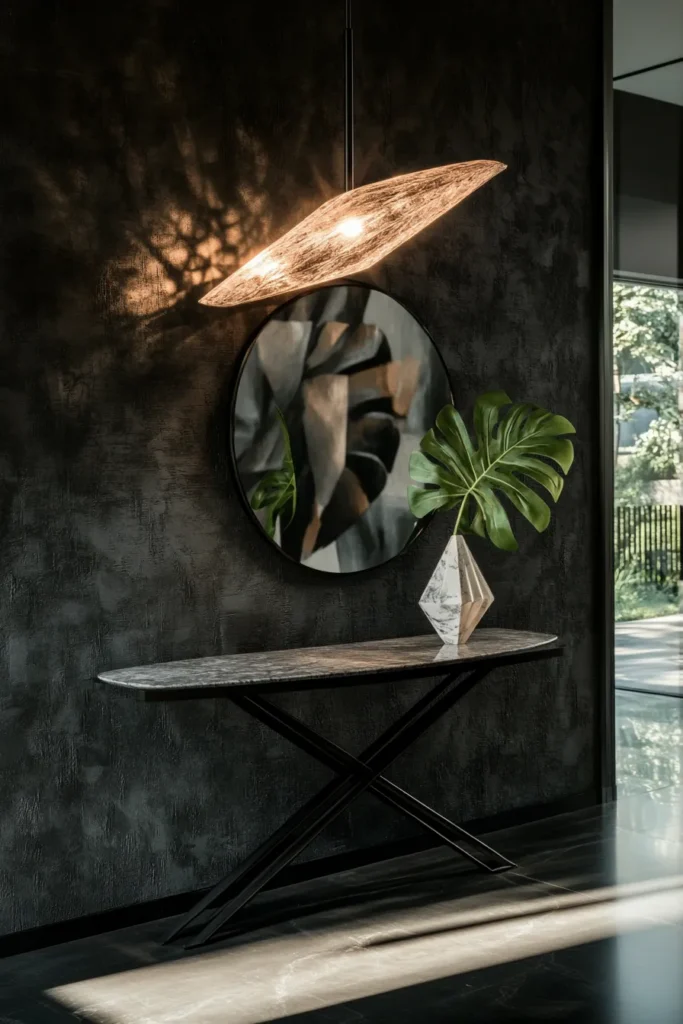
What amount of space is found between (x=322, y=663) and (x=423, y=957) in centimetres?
85

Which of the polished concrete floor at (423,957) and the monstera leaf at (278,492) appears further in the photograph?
the monstera leaf at (278,492)

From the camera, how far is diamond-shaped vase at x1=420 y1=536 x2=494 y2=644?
12.1 ft

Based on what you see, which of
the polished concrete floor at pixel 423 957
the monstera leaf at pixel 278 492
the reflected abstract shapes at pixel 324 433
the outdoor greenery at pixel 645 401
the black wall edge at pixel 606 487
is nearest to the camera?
the polished concrete floor at pixel 423 957

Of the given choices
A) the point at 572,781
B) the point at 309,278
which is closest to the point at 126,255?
the point at 309,278

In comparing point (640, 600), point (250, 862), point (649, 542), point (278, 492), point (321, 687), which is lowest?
point (250, 862)

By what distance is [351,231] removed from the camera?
323 cm

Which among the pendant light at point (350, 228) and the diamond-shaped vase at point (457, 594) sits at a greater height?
the pendant light at point (350, 228)

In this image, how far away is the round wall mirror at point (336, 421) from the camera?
3.69 meters

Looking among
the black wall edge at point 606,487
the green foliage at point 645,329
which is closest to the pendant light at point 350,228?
the black wall edge at point 606,487

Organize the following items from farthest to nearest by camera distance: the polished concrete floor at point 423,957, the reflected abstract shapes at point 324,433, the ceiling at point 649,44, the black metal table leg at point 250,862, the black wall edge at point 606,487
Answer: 1. the ceiling at point 649,44
2. the black wall edge at point 606,487
3. the reflected abstract shapes at point 324,433
4. the black metal table leg at point 250,862
5. the polished concrete floor at point 423,957

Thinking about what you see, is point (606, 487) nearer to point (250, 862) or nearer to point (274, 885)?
point (274, 885)

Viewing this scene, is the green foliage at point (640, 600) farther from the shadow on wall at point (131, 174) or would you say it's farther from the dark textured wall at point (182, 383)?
the shadow on wall at point (131, 174)

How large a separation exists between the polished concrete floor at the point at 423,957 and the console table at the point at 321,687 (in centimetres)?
14

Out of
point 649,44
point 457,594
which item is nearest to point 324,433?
point 457,594
